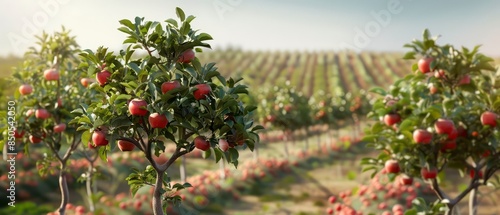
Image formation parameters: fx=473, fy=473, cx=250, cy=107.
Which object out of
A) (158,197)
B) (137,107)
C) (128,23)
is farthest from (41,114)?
(137,107)

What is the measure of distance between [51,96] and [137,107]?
422cm

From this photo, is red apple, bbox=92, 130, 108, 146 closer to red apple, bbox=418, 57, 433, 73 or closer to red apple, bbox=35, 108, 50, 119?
red apple, bbox=35, 108, 50, 119

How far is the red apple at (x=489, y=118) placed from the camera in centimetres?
701

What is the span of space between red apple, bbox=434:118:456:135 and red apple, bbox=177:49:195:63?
12.5 ft

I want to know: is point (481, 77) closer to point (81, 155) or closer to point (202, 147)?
point (202, 147)

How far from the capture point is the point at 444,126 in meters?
6.70

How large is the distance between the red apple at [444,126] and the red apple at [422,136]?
0.15m

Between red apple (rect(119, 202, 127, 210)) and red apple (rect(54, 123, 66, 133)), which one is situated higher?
red apple (rect(54, 123, 66, 133))

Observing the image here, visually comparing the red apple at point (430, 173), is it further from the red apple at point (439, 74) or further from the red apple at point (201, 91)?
the red apple at point (201, 91)

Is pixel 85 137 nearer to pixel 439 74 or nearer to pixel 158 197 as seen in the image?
pixel 158 197

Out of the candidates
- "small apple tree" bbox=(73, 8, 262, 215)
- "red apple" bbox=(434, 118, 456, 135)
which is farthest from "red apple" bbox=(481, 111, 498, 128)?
"small apple tree" bbox=(73, 8, 262, 215)

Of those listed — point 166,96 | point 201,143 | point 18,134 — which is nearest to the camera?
point 166,96

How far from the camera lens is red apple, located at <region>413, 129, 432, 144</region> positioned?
6844 millimetres

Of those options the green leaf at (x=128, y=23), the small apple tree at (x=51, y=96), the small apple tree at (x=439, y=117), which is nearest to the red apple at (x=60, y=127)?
the small apple tree at (x=51, y=96)
